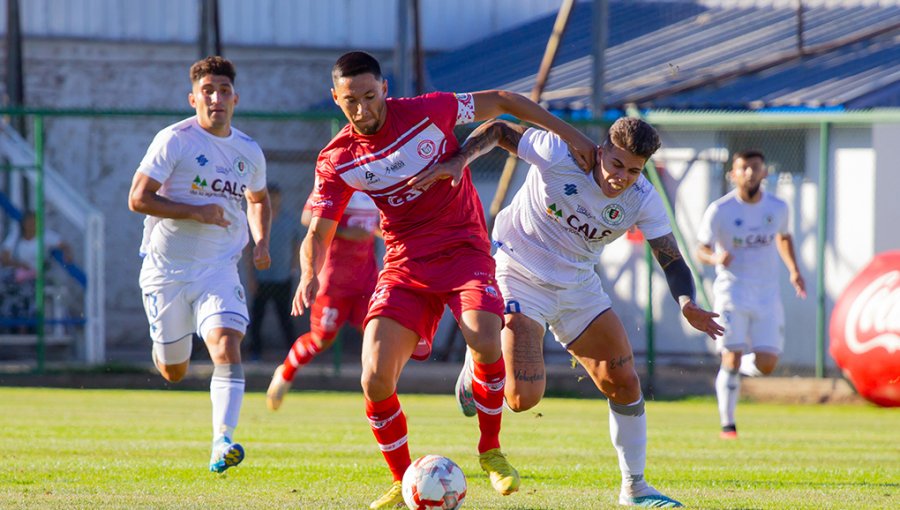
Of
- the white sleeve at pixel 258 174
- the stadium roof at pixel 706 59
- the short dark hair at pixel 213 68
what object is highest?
the stadium roof at pixel 706 59

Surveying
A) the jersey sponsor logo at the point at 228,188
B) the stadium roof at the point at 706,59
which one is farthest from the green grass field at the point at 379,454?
the stadium roof at the point at 706,59

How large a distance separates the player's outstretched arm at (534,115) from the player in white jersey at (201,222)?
198 centimetres

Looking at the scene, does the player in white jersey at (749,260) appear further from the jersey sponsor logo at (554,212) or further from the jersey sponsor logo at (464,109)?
the jersey sponsor logo at (464,109)

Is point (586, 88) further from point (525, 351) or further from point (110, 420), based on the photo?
point (525, 351)

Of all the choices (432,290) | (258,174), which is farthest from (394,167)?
(258,174)

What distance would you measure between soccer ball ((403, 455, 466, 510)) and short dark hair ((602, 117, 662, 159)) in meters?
1.74

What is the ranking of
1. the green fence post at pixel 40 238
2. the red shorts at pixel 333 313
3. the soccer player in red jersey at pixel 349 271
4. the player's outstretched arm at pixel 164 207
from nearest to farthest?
the player's outstretched arm at pixel 164 207, the red shorts at pixel 333 313, the soccer player in red jersey at pixel 349 271, the green fence post at pixel 40 238

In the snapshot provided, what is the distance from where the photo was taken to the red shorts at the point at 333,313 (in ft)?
41.9

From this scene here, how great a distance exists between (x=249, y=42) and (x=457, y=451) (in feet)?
43.5

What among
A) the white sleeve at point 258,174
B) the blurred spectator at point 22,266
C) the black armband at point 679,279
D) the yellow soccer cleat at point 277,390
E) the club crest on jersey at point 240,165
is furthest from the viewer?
the blurred spectator at point 22,266

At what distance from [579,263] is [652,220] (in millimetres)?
611

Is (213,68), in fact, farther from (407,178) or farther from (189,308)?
(407,178)

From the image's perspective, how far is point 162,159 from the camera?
873cm

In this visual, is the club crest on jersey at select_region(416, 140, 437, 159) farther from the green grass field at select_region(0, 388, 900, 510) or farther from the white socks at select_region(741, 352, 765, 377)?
the white socks at select_region(741, 352, 765, 377)
